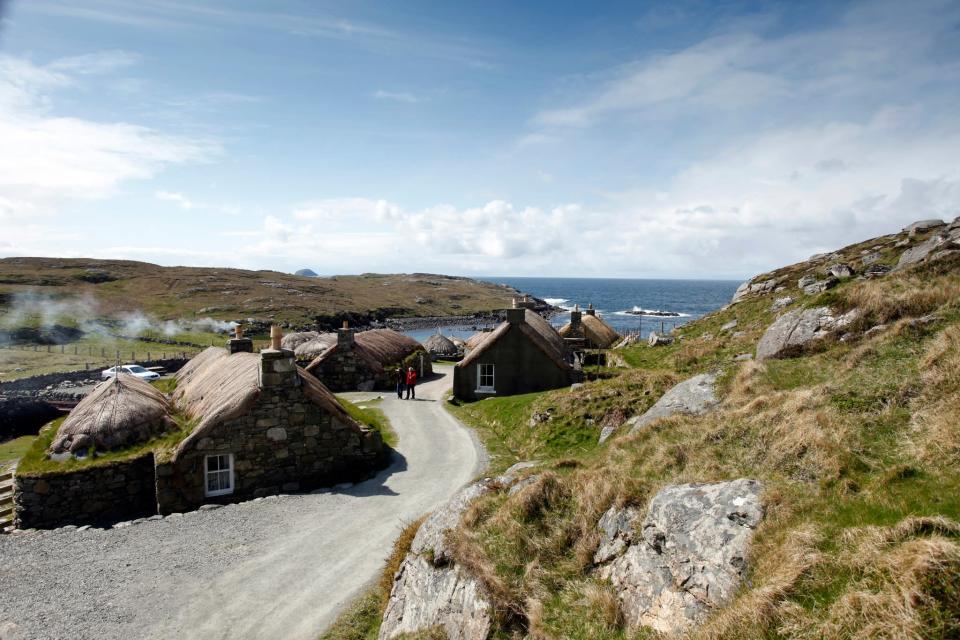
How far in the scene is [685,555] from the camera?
25.0 ft

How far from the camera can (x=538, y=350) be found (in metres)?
31.9

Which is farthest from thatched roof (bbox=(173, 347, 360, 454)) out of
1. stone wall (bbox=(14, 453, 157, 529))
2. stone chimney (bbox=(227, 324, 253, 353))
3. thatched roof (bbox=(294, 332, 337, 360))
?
thatched roof (bbox=(294, 332, 337, 360))

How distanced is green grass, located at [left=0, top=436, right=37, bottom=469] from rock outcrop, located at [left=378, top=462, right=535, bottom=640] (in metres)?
27.5

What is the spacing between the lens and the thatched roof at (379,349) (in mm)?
38094

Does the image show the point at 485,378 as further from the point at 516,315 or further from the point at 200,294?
the point at 200,294

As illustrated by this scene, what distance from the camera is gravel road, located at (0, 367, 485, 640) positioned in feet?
38.9

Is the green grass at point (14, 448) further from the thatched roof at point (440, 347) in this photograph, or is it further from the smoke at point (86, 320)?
the smoke at point (86, 320)

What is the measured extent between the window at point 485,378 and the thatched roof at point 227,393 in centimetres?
1195

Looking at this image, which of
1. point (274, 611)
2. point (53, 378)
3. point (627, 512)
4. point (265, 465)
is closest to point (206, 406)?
point (265, 465)

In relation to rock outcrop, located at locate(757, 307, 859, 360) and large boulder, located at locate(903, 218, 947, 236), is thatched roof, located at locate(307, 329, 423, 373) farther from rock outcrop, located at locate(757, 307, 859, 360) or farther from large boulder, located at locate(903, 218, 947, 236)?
large boulder, located at locate(903, 218, 947, 236)

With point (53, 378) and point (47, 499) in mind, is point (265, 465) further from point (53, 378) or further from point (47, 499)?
point (53, 378)

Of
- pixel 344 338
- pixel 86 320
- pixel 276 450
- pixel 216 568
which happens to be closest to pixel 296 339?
pixel 344 338

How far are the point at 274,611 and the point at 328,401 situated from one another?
9201mm

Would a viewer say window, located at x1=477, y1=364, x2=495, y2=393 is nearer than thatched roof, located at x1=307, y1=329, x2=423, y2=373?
Yes
